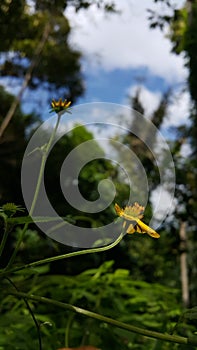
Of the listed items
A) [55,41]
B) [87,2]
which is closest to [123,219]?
[87,2]

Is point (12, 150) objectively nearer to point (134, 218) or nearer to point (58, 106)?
point (58, 106)

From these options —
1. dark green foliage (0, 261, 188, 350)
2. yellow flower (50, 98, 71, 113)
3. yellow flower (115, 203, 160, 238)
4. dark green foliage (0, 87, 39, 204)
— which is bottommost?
dark green foliage (0, 261, 188, 350)

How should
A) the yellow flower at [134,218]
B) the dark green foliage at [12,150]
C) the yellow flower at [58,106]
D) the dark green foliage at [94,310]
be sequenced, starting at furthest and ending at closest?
the dark green foliage at [12,150]
the dark green foliage at [94,310]
the yellow flower at [58,106]
the yellow flower at [134,218]

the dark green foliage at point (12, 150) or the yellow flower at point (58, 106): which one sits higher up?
the dark green foliage at point (12, 150)

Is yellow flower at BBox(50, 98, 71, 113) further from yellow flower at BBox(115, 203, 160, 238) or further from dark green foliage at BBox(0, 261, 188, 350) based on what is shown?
dark green foliage at BBox(0, 261, 188, 350)

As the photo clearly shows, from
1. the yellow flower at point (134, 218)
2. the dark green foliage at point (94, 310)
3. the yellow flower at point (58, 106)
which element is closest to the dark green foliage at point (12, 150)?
the dark green foliage at point (94, 310)

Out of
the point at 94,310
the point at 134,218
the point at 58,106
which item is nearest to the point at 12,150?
the point at 94,310

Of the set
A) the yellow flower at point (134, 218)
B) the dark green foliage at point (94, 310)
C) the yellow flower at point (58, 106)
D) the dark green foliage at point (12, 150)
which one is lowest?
the dark green foliage at point (94, 310)

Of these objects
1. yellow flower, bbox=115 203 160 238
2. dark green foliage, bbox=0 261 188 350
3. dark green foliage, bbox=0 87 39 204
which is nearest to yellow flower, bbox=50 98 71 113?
yellow flower, bbox=115 203 160 238

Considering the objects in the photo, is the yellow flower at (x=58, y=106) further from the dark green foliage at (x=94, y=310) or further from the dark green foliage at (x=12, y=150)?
the dark green foliage at (x=12, y=150)
